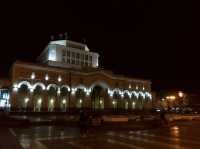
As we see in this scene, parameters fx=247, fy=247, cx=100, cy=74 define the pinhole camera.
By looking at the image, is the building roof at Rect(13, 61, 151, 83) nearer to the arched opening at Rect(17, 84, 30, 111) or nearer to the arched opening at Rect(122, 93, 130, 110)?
the arched opening at Rect(122, 93, 130, 110)

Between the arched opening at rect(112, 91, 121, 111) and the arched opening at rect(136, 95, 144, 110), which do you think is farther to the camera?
the arched opening at rect(136, 95, 144, 110)

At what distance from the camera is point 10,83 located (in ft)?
220

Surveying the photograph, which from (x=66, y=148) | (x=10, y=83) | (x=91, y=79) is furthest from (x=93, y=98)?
(x=66, y=148)

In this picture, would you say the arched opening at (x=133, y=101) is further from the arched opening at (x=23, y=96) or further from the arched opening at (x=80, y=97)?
the arched opening at (x=23, y=96)

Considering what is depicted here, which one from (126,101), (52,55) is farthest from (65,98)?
(126,101)

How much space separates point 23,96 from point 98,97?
25.7m

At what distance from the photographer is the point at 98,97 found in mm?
81812

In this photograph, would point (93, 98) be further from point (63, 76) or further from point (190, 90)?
point (190, 90)

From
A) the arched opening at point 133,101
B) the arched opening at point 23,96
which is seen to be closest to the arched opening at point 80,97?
the arched opening at point 23,96

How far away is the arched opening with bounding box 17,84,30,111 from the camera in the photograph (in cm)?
6475

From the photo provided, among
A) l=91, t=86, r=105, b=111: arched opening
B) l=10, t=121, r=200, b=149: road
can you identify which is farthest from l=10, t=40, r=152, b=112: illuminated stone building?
l=10, t=121, r=200, b=149: road

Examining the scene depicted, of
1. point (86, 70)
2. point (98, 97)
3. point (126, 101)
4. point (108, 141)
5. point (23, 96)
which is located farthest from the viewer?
point (126, 101)

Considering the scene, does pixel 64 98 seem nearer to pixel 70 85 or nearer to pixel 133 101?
pixel 70 85

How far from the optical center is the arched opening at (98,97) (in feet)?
263
